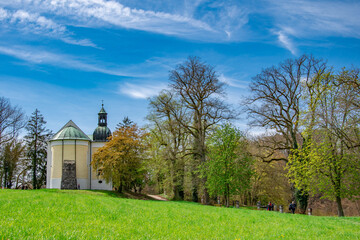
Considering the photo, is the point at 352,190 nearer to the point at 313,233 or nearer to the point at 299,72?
the point at 299,72

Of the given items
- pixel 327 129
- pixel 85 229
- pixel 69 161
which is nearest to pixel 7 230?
pixel 85 229

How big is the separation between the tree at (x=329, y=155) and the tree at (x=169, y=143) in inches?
564

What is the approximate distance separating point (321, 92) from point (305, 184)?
8.34m

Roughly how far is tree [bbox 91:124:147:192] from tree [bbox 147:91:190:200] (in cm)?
181

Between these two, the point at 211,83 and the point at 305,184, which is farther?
the point at 211,83

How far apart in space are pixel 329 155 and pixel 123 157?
23.6 metres

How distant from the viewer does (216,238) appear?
858cm

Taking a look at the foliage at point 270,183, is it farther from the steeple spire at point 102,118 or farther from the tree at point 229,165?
the steeple spire at point 102,118

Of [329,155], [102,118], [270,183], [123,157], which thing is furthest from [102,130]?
[329,155]

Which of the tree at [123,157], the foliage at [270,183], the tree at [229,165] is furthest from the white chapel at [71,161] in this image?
the foliage at [270,183]

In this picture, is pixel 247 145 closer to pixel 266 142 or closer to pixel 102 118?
pixel 266 142

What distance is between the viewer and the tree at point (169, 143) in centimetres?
3844

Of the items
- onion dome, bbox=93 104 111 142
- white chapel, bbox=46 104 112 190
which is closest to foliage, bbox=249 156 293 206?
white chapel, bbox=46 104 112 190

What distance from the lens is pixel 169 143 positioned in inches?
1577
